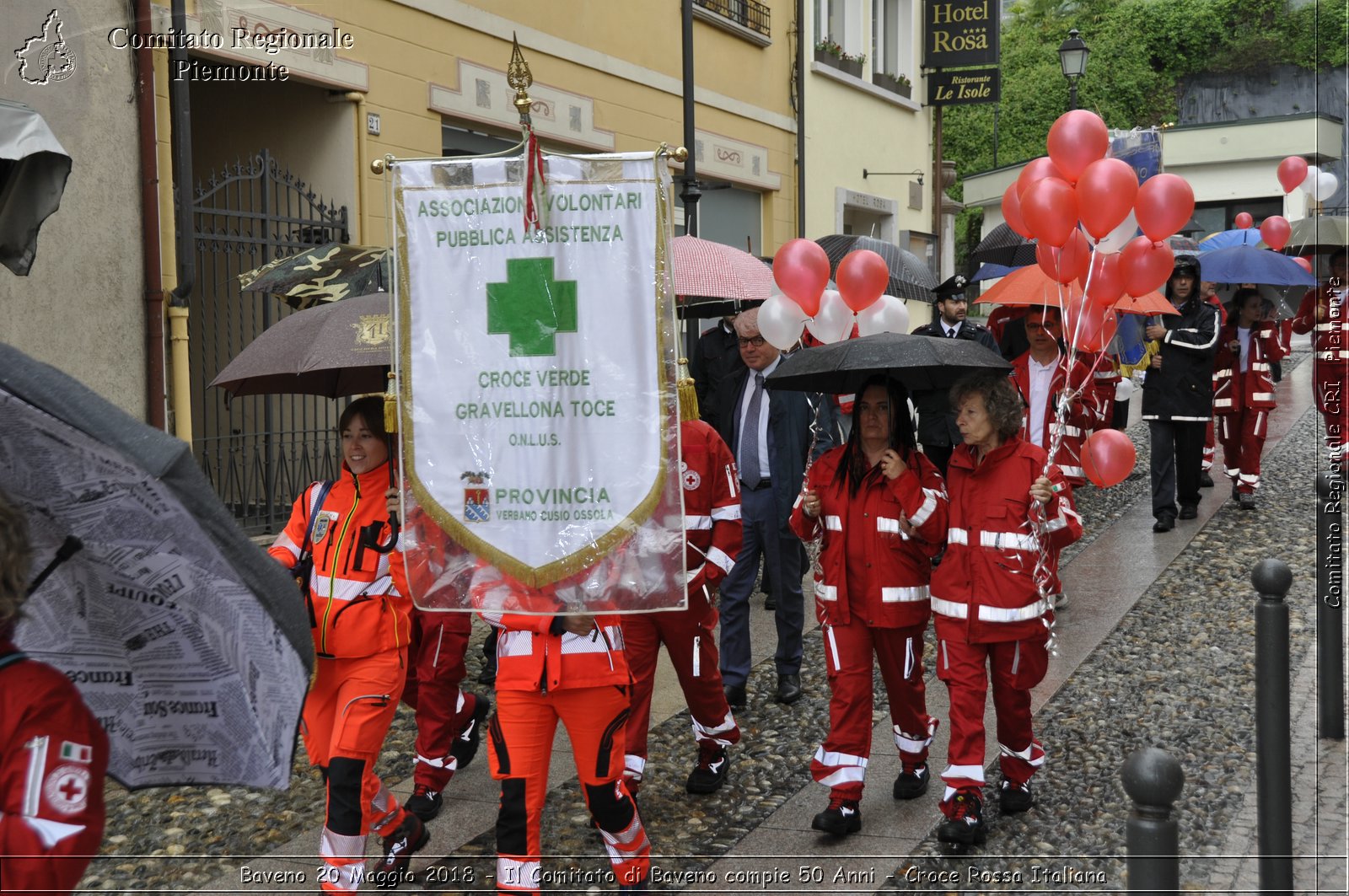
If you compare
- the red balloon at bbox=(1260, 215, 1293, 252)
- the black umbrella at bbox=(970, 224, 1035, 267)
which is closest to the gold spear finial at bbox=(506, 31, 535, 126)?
the black umbrella at bbox=(970, 224, 1035, 267)

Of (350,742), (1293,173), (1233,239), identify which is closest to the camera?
(350,742)

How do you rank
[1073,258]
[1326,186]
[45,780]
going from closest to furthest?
[45,780]
[1073,258]
[1326,186]

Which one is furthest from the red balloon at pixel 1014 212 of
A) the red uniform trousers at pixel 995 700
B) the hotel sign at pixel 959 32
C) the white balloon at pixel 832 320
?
the hotel sign at pixel 959 32

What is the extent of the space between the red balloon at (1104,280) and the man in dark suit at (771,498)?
1588mm

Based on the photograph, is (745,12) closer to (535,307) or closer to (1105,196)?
(1105,196)

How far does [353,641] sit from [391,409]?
872 mm

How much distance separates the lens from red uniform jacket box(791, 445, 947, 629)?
5059mm

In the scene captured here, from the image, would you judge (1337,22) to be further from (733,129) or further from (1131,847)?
(733,129)

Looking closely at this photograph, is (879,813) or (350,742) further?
(879,813)

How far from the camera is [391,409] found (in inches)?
157

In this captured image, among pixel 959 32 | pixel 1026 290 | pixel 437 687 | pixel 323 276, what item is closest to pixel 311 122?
pixel 323 276

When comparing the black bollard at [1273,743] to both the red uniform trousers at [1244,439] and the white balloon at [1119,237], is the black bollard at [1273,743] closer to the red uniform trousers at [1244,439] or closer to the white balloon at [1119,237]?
the white balloon at [1119,237]

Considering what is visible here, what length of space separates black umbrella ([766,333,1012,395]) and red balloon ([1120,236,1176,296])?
1055 mm

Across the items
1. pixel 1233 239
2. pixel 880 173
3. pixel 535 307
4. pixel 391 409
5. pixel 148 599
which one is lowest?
pixel 148 599
